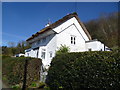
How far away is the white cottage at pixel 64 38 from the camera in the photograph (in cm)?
1786

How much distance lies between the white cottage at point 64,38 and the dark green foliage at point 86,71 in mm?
8211

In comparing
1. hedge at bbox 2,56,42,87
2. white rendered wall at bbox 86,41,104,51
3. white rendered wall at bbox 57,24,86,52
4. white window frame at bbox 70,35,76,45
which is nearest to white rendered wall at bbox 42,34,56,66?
white rendered wall at bbox 57,24,86,52

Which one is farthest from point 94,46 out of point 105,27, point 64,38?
point 105,27

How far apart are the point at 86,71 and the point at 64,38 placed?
10832mm

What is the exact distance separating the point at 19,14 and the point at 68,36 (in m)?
8.14

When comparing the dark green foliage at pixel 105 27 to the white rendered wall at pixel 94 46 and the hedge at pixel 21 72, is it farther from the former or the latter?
the hedge at pixel 21 72

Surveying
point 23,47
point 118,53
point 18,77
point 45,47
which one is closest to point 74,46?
point 45,47

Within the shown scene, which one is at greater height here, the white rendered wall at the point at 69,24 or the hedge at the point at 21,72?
the white rendered wall at the point at 69,24

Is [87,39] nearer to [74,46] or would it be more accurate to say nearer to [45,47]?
[74,46]

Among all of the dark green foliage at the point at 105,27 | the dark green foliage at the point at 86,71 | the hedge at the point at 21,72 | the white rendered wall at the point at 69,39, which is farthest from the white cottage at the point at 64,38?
the dark green foliage at the point at 105,27

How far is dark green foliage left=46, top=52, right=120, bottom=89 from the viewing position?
22.9ft

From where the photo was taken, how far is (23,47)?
45312 mm

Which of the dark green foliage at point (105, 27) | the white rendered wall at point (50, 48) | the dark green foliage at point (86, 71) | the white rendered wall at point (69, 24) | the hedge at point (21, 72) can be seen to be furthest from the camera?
the dark green foliage at point (105, 27)

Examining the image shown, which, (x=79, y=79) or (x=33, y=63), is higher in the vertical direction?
(x=33, y=63)
